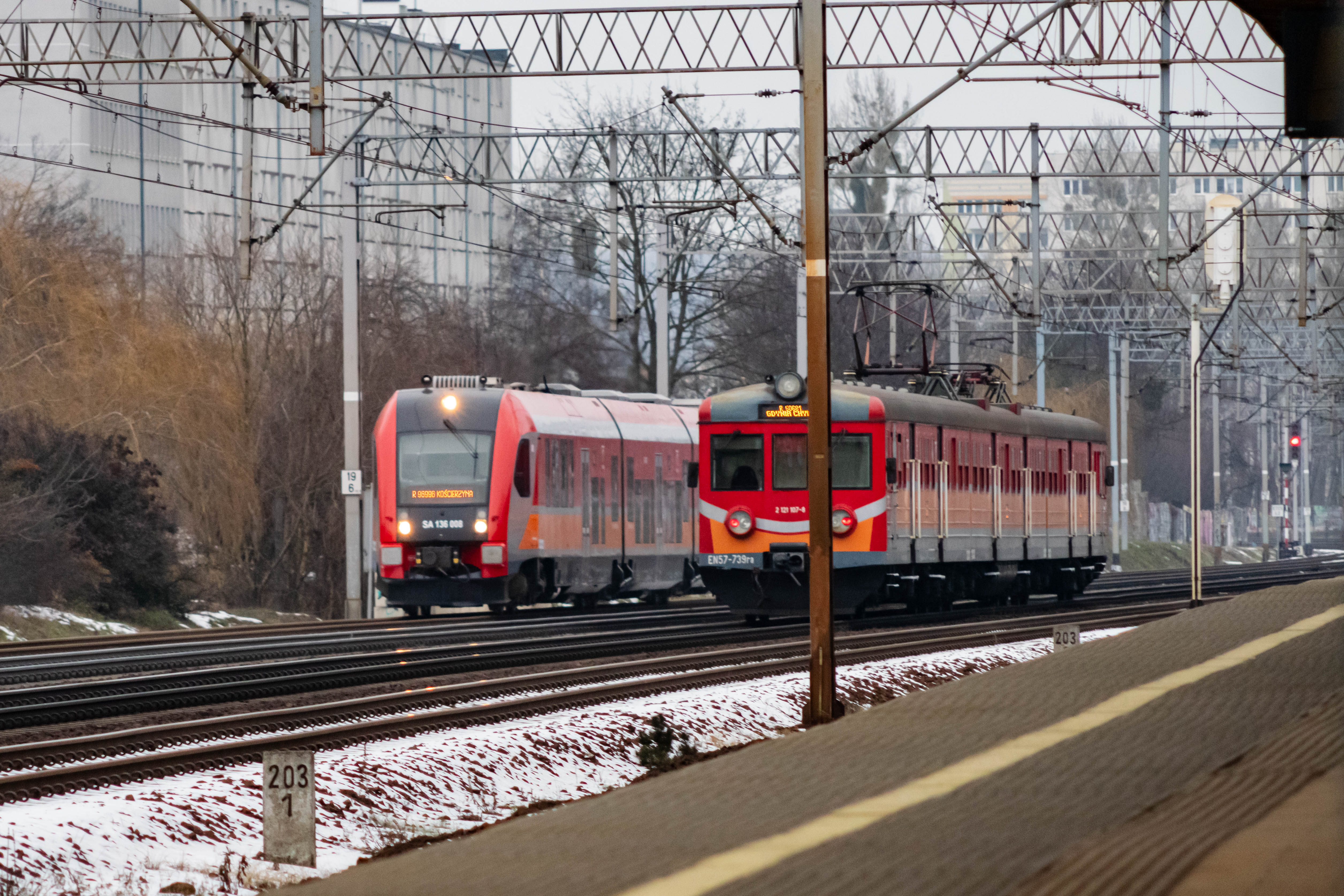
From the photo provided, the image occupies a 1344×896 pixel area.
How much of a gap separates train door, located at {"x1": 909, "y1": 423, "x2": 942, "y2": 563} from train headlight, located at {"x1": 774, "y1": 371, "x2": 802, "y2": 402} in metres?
1.71

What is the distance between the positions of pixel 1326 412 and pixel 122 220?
196 feet

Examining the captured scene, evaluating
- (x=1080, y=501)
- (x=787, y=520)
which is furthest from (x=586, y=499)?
(x=1080, y=501)

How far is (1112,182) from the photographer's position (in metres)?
93.2

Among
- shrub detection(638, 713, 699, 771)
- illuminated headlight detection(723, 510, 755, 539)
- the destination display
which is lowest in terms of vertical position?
shrub detection(638, 713, 699, 771)

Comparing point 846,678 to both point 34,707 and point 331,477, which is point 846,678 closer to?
point 34,707

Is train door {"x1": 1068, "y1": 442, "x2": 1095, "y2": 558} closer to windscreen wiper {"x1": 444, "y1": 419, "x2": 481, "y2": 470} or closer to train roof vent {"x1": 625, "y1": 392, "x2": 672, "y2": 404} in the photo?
train roof vent {"x1": 625, "y1": 392, "x2": 672, "y2": 404}

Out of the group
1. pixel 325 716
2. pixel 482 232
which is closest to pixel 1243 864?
pixel 325 716

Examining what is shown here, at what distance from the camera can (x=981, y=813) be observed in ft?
25.4

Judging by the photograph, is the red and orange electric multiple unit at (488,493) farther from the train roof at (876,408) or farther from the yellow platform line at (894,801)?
the yellow platform line at (894,801)

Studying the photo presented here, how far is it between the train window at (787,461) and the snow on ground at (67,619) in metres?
9.39

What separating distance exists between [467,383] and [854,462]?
6.80m

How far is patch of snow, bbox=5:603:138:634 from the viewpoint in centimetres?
2964

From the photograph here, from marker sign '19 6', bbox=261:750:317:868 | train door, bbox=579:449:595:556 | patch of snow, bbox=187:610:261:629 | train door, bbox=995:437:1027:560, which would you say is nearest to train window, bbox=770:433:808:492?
train door, bbox=995:437:1027:560

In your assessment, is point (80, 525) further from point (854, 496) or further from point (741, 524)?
point (854, 496)
